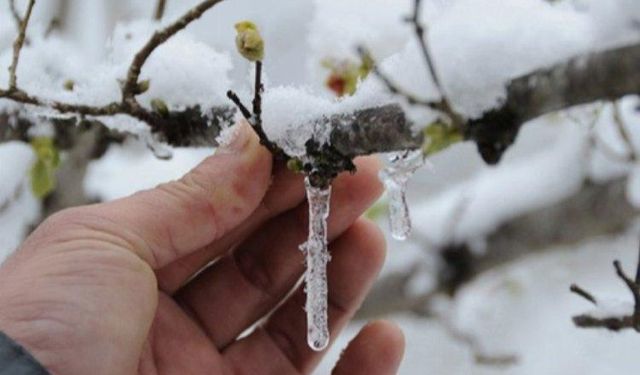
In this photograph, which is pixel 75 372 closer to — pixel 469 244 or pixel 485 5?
pixel 485 5

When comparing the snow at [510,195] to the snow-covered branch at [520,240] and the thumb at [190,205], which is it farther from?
the thumb at [190,205]

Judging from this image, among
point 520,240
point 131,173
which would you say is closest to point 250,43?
point 520,240

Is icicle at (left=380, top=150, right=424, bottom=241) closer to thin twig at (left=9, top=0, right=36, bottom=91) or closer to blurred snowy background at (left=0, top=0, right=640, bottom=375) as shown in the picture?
blurred snowy background at (left=0, top=0, right=640, bottom=375)

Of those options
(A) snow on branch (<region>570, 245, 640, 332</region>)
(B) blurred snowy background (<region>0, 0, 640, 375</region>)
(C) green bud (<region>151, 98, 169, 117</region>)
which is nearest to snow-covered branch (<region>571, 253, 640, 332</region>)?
(A) snow on branch (<region>570, 245, 640, 332</region>)

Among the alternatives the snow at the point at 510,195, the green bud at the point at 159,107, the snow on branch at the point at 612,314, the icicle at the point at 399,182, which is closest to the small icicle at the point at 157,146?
the green bud at the point at 159,107

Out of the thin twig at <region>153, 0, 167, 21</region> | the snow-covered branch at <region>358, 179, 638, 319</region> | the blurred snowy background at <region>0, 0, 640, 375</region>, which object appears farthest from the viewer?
the snow-covered branch at <region>358, 179, 638, 319</region>

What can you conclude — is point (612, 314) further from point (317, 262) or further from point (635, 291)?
point (317, 262)
